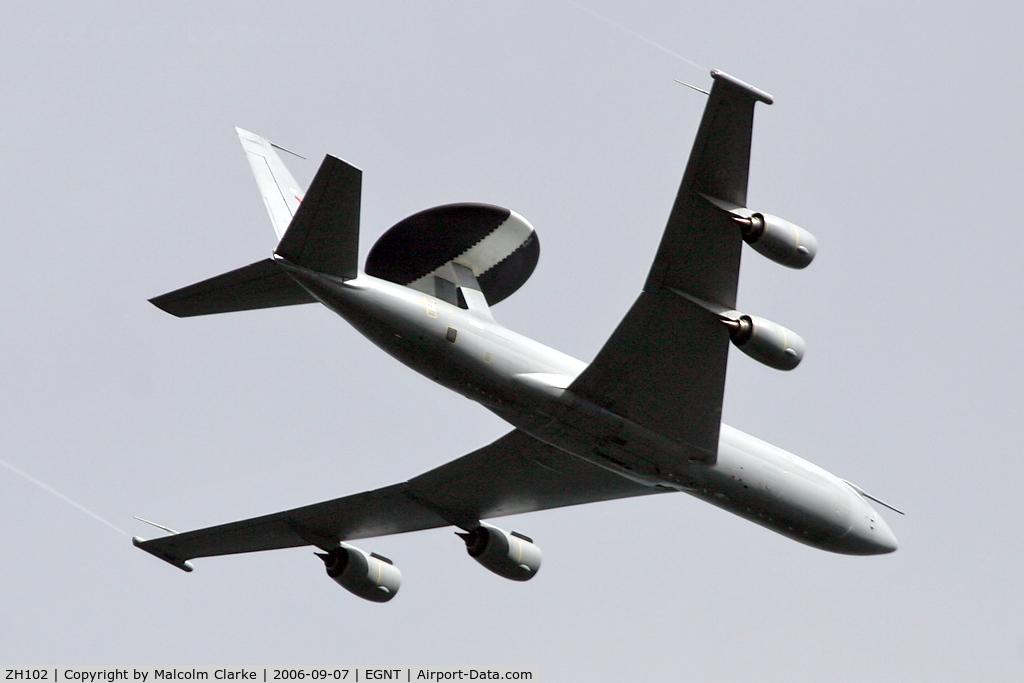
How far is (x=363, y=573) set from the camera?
28.9 metres

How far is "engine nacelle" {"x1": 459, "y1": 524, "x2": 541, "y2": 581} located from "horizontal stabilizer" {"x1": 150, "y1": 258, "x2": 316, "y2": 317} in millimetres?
8630

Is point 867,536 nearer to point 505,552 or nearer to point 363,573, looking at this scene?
point 505,552

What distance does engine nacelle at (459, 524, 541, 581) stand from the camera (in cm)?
2873

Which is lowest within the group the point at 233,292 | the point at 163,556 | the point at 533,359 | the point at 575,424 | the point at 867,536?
the point at 163,556

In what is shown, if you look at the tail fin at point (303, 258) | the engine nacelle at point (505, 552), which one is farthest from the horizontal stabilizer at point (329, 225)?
the engine nacelle at point (505, 552)

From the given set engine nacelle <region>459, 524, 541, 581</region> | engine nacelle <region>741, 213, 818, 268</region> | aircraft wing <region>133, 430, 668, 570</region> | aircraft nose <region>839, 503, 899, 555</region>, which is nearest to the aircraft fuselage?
aircraft nose <region>839, 503, 899, 555</region>

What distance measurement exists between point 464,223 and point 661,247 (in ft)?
13.5

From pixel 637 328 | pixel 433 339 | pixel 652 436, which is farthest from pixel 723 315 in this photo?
pixel 433 339

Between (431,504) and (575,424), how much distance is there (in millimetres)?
6175

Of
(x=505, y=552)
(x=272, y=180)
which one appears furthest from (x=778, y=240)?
(x=505, y=552)

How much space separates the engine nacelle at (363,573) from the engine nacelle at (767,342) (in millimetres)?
10640

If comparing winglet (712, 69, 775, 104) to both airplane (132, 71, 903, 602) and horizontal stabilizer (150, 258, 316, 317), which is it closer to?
airplane (132, 71, 903, 602)

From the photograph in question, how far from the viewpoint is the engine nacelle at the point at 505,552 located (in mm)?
28734

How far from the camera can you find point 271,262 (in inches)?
853
